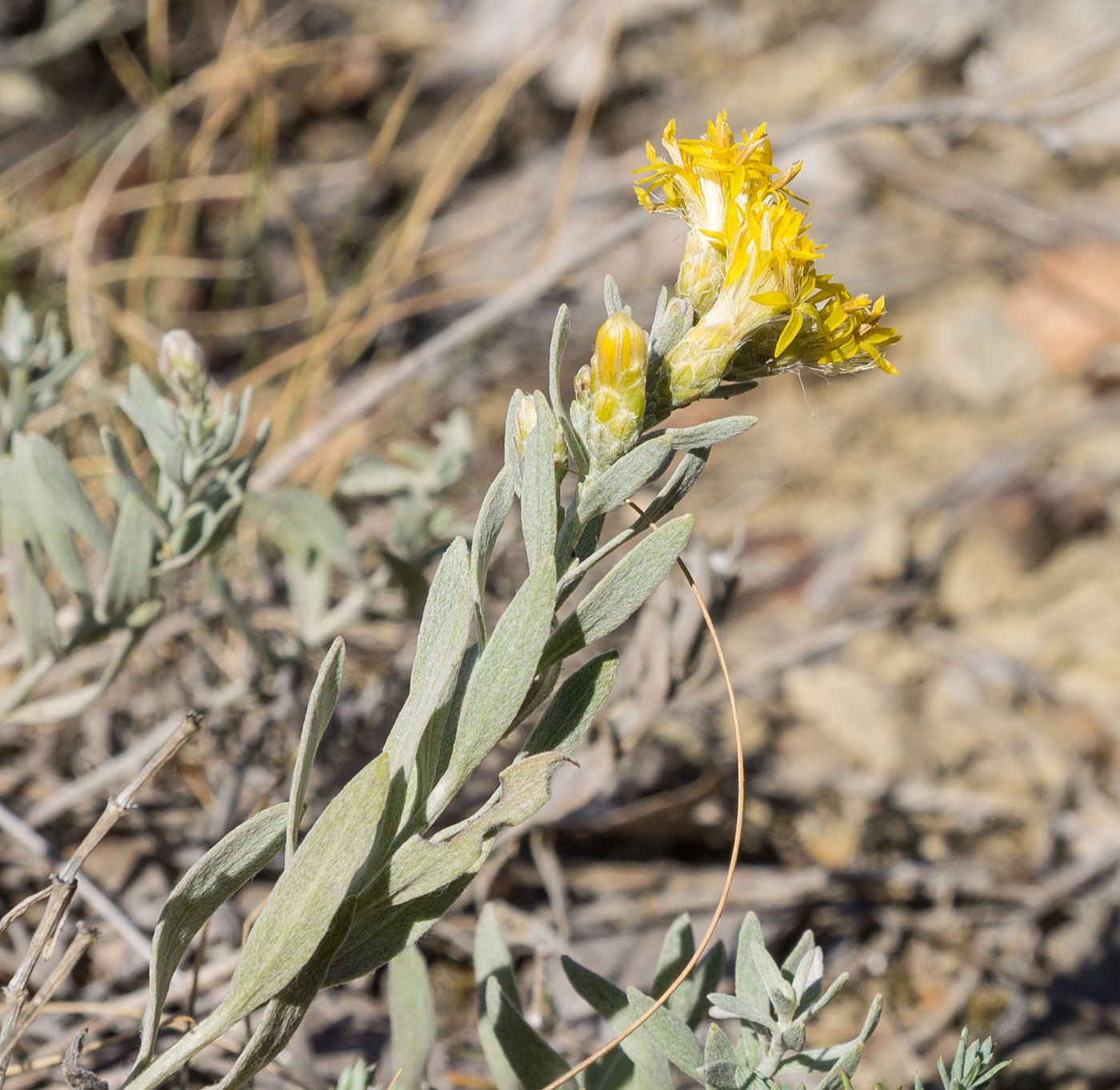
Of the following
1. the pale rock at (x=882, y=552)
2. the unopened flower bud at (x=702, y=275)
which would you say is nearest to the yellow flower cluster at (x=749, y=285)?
the unopened flower bud at (x=702, y=275)

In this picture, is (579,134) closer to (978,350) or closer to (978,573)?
(978,350)

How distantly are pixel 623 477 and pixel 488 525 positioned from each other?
124 mm

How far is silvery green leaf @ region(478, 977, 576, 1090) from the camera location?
0.99 m

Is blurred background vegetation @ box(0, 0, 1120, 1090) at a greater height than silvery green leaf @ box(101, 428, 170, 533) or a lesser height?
lesser

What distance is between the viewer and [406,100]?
338 cm

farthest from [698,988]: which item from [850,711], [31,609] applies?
[850,711]

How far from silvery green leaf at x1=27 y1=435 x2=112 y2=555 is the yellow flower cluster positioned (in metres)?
0.78

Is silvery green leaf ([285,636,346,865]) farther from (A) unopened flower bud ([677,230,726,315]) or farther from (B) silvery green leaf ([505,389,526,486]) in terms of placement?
(A) unopened flower bud ([677,230,726,315])

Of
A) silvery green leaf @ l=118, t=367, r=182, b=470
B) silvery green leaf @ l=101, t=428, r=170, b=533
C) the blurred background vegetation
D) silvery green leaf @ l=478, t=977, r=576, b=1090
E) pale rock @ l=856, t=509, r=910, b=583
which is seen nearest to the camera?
silvery green leaf @ l=478, t=977, r=576, b=1090

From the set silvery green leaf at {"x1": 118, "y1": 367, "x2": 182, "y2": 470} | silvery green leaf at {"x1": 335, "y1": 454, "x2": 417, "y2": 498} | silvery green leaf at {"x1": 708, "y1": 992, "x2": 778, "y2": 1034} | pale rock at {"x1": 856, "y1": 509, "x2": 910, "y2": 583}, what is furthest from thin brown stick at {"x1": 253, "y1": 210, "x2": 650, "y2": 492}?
silvery green leaf at {"x1": 708, "y1": 992, "x2": 778, "y2": 1034}

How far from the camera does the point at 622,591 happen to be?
34.6 inches

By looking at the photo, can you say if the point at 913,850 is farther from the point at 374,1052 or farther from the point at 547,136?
the point at 547,136

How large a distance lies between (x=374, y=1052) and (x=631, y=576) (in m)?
0.94

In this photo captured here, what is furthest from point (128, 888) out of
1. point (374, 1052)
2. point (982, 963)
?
point (982, 963)
